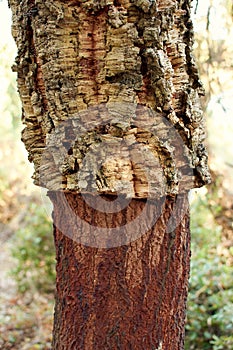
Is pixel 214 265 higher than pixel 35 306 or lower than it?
higher

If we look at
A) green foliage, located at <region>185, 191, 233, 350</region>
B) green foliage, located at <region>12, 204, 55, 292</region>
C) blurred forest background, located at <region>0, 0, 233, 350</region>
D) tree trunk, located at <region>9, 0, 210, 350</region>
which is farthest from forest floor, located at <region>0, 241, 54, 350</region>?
tree trunk, located at <region>9, 0, 210, 350</region>

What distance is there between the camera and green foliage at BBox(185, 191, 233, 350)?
2.94m

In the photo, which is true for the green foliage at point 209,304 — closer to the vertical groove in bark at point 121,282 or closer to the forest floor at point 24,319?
the forest floor at point 24,319

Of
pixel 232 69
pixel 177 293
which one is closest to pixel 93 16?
pixel 177 293

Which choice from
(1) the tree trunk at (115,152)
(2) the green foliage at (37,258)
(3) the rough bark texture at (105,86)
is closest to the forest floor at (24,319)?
(2) the green foliage at (37,258)

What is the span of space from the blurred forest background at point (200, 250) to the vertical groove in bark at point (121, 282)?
0.98ft

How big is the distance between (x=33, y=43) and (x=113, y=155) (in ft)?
1.61

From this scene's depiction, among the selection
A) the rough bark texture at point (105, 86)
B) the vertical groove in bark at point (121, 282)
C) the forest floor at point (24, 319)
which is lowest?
the forest floor at point (24, 319)

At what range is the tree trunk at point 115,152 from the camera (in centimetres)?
143

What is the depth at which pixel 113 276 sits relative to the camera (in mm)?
1580

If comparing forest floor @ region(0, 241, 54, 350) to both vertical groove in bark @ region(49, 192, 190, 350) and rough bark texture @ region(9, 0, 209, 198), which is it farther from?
rough bark texture @ region(9, 0, 209, 198)

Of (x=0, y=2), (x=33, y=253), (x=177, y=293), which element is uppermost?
(x=0, y=2)

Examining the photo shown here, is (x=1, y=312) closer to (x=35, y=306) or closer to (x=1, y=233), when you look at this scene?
(x=35, y=306)

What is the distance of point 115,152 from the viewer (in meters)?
1.44
